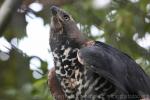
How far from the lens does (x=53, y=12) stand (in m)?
3.08

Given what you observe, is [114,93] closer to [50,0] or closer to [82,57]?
[82,57]

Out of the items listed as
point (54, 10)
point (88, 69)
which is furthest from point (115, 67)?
point (54, 10)

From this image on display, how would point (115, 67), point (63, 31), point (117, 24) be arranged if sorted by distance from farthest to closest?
point (117, 24)
point (63, 31)
point (115, 67)

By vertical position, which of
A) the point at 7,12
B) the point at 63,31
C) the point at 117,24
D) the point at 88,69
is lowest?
the point at 7,12

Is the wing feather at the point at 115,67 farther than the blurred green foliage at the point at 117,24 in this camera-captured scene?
No

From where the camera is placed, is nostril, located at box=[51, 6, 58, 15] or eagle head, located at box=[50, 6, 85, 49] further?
eagle head, located at box=[50, 6, 85, 49]

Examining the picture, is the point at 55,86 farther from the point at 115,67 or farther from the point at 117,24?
the point at 117,24

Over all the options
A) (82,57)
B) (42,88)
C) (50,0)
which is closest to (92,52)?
(82,57)

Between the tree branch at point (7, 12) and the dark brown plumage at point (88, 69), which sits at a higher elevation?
the dark brown plumage at point (88, 69)

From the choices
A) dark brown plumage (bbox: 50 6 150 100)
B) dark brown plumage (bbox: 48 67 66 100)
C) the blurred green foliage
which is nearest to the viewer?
dark brown plumage (bbox: 50 6 150 100)

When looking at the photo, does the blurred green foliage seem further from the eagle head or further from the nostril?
the nostril

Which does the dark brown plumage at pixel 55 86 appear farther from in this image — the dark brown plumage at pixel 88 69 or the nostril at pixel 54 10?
the nostril at pixel 54 10

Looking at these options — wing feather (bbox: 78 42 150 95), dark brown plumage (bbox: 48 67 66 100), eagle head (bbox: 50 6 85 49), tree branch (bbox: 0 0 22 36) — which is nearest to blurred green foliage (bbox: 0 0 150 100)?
dark brown plumage (bbox: 48 67 66 100)

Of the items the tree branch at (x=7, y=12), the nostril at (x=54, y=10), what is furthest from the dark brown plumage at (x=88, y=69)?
the tree branch at (x=7, y=12)
